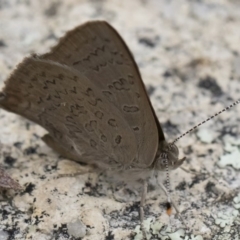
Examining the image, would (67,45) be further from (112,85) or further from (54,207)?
(54,207)

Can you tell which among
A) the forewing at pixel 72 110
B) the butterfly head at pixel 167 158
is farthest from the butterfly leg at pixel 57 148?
the butterfly head at pixel 167 158

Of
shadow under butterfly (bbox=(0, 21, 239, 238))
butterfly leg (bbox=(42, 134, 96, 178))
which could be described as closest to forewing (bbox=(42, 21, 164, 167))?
shadow under butterfly (bbox=(0, 21, 239, 238))

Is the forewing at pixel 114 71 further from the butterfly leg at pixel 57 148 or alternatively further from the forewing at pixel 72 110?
the butterfly leg at pixel 57 148

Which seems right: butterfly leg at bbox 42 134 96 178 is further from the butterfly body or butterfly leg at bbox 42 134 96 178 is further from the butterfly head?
the butterfly head

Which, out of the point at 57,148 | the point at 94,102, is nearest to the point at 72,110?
the point at 94,102

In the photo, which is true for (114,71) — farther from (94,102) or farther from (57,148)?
(57,148)

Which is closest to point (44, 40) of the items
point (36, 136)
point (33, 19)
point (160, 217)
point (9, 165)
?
point (33, 19)

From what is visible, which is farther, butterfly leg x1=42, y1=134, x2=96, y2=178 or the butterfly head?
butterfly leg x1=42, y1=134, x2=96, y2=178
